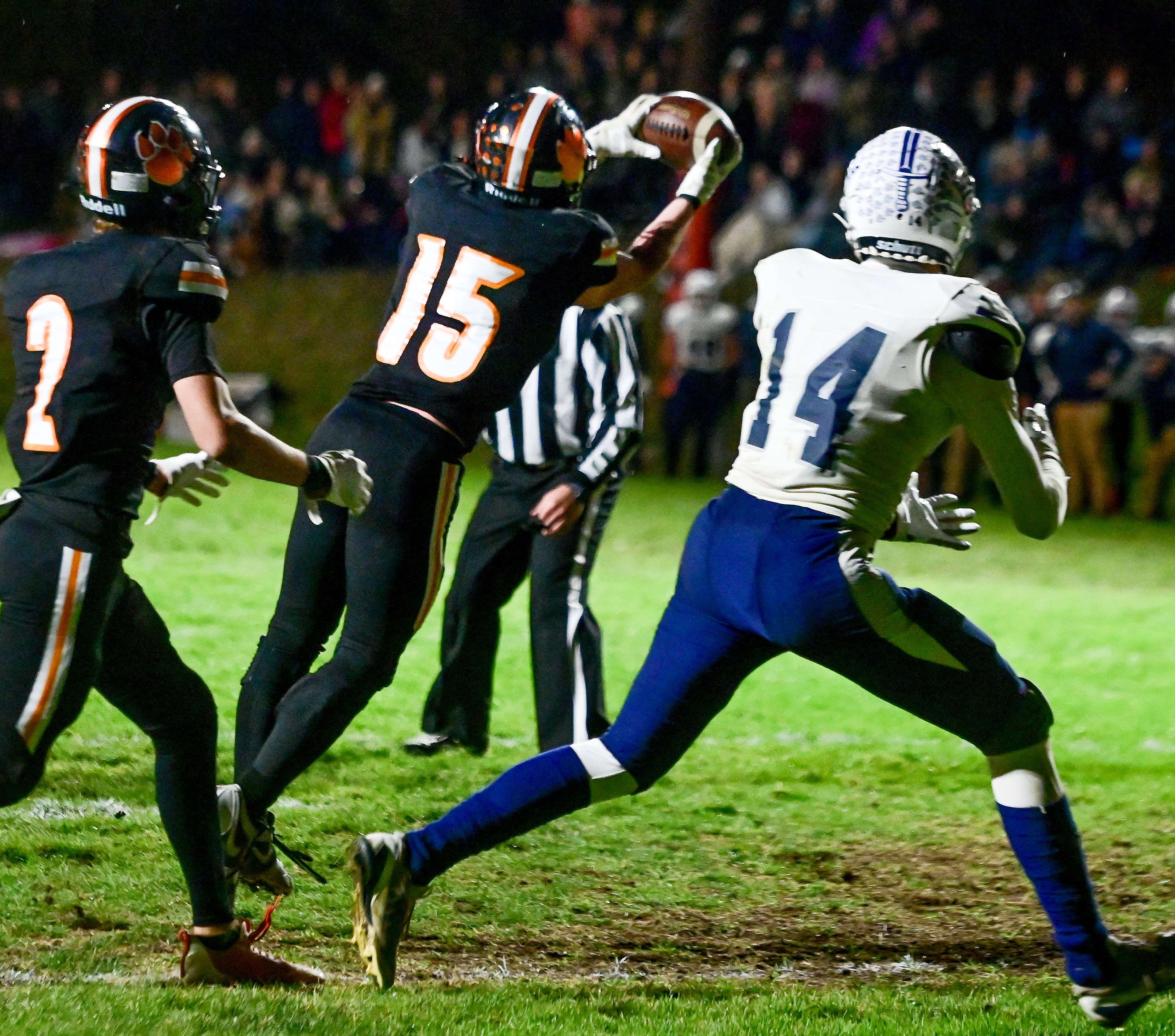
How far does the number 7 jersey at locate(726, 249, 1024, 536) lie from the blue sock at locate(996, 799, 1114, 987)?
0.71m

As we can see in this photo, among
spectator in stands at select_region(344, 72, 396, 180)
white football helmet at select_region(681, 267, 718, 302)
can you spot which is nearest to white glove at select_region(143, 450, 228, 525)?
white football helmet at select_region(681, 267, 718, 302)

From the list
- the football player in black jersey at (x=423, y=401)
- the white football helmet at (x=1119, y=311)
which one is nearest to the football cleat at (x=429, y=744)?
the football player in black jersey at (x=423, y=401)

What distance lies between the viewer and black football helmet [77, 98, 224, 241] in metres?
3.47

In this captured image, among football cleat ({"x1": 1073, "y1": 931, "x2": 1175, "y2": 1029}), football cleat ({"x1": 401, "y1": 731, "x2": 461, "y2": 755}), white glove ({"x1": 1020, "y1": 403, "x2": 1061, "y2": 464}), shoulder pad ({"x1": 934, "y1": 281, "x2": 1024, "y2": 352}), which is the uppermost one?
shoulder pad ({"x1": 934, "y1": 281, "x2": 1024, "y2": 352})

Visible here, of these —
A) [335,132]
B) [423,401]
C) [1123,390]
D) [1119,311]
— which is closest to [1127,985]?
[423,401]

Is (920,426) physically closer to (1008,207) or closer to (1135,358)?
(1135,358)

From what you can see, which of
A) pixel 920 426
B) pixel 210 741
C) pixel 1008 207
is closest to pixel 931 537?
pixel 920 426

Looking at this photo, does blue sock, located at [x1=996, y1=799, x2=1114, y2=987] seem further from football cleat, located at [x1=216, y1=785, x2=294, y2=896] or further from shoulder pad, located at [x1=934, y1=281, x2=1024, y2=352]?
football cleat, located at [x1=216, y1=785, x2=294, y2=896]

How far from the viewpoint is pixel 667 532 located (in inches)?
479

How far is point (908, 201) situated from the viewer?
11.4 ft

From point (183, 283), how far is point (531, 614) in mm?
2693

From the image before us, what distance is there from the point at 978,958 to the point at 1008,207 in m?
12.9

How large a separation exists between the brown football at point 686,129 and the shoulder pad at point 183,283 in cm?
201

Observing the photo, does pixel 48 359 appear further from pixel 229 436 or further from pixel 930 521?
pixel 930 521
